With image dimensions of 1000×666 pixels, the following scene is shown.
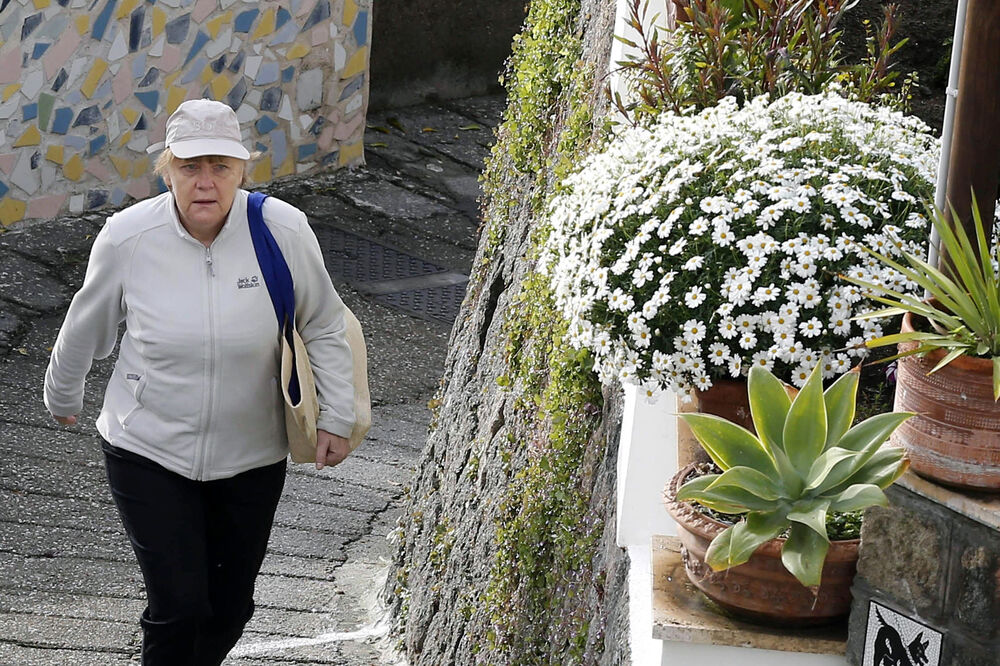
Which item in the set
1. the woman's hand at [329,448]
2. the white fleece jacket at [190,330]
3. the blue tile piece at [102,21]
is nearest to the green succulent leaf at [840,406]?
the white fleece jacket at [190,330]

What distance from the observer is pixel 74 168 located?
8.05 meters

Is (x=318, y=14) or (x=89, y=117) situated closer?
(x=89, y=117)

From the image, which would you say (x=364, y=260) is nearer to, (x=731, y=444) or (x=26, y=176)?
(x=26, y=176)

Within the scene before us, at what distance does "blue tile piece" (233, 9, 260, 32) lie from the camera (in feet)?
28.4

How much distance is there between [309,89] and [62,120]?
191 cm

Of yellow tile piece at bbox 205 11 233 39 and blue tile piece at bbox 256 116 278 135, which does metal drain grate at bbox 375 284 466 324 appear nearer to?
blue tile piece at bbox 256 116 278 135

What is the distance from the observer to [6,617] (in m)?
4.54

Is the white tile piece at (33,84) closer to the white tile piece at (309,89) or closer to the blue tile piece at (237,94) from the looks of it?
the blue tile piece at (237,94)

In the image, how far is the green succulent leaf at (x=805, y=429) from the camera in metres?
2.19

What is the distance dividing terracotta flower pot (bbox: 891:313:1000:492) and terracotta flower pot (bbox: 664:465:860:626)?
0.24m

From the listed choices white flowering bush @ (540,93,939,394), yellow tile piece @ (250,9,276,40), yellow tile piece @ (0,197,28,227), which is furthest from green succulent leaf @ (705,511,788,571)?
yellow tile piece @ (250,9,276,40)

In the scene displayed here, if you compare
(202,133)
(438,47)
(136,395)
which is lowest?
(136,395)

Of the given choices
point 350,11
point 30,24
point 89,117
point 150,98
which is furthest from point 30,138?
point 350,11

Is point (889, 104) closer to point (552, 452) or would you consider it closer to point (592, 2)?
point (552, 452)
